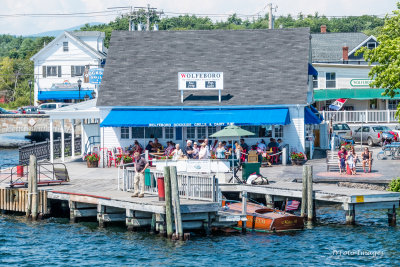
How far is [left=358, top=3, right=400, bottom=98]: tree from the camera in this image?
109 feet

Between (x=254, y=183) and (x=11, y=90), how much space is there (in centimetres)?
8778

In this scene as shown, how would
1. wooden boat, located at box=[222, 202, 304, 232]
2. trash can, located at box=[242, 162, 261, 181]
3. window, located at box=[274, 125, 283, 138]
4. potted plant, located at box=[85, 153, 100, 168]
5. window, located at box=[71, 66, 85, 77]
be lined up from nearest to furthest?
wooden boat, located at box=[222, 202, 304, 232], trash can, located at box=[242, 162, 261, 181], potted plant, located at box=[85, 153, 100, 168], window, located at box=[274, 125, 283, 138], window, located at box=[71, 66, 85, 77]

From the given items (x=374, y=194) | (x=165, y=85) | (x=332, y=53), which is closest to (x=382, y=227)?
(x=374, y=194)

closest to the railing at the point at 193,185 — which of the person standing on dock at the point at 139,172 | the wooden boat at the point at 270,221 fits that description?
the person standing on dock at the point at 139,172

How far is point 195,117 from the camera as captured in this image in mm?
39094

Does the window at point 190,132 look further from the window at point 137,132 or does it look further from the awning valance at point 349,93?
the awning valance at point 349,93

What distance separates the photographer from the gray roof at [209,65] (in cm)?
4044

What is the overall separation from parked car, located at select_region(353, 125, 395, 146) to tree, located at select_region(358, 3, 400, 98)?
13.8 metres

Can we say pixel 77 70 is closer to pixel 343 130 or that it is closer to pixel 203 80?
pixel 343 130

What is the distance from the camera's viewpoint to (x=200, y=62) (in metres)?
42.4

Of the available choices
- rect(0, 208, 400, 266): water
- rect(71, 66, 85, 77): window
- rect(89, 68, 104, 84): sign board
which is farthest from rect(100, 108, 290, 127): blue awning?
rect(71, 66, 85, 77): window

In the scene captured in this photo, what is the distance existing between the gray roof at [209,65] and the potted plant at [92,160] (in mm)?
3145

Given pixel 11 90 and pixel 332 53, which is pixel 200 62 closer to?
pixel 332 53

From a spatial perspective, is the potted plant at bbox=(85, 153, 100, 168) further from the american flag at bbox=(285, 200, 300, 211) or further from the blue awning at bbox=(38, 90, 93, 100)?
the blue awning at bbox=(38, 90, 93, 100)
